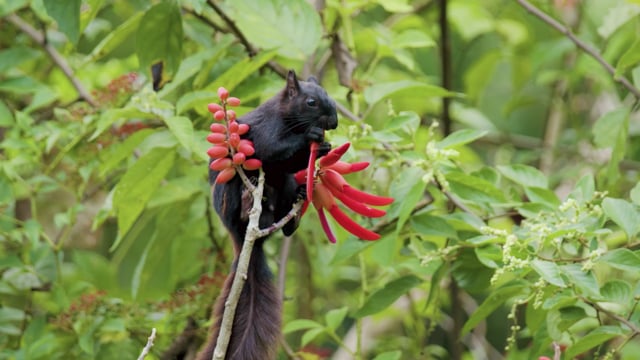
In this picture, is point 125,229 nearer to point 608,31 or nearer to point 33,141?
point 33,141

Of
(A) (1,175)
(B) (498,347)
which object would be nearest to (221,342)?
(A) (1,175)

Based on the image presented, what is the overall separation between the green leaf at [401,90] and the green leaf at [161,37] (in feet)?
1.66

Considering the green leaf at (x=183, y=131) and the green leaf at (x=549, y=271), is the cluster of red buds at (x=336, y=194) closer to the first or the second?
the green leaf at (x=549, y=271)

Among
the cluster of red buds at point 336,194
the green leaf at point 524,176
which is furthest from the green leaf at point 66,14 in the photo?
the green leaf at point 524,176

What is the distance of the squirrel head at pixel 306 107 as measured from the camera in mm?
2037

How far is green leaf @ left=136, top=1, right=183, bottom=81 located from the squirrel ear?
606mm

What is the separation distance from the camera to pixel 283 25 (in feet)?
8.87

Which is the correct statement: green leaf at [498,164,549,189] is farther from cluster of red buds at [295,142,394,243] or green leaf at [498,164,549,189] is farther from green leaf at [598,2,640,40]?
green leaf at [598,2,640,40]

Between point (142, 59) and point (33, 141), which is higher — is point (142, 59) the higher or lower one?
the higher one

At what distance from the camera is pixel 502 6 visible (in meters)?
4.28

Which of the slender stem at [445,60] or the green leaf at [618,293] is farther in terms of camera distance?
the slender stem at [445,60]

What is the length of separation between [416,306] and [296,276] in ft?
1.61

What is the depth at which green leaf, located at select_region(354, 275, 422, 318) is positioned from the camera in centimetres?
246

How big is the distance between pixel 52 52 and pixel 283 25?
0.91 m
